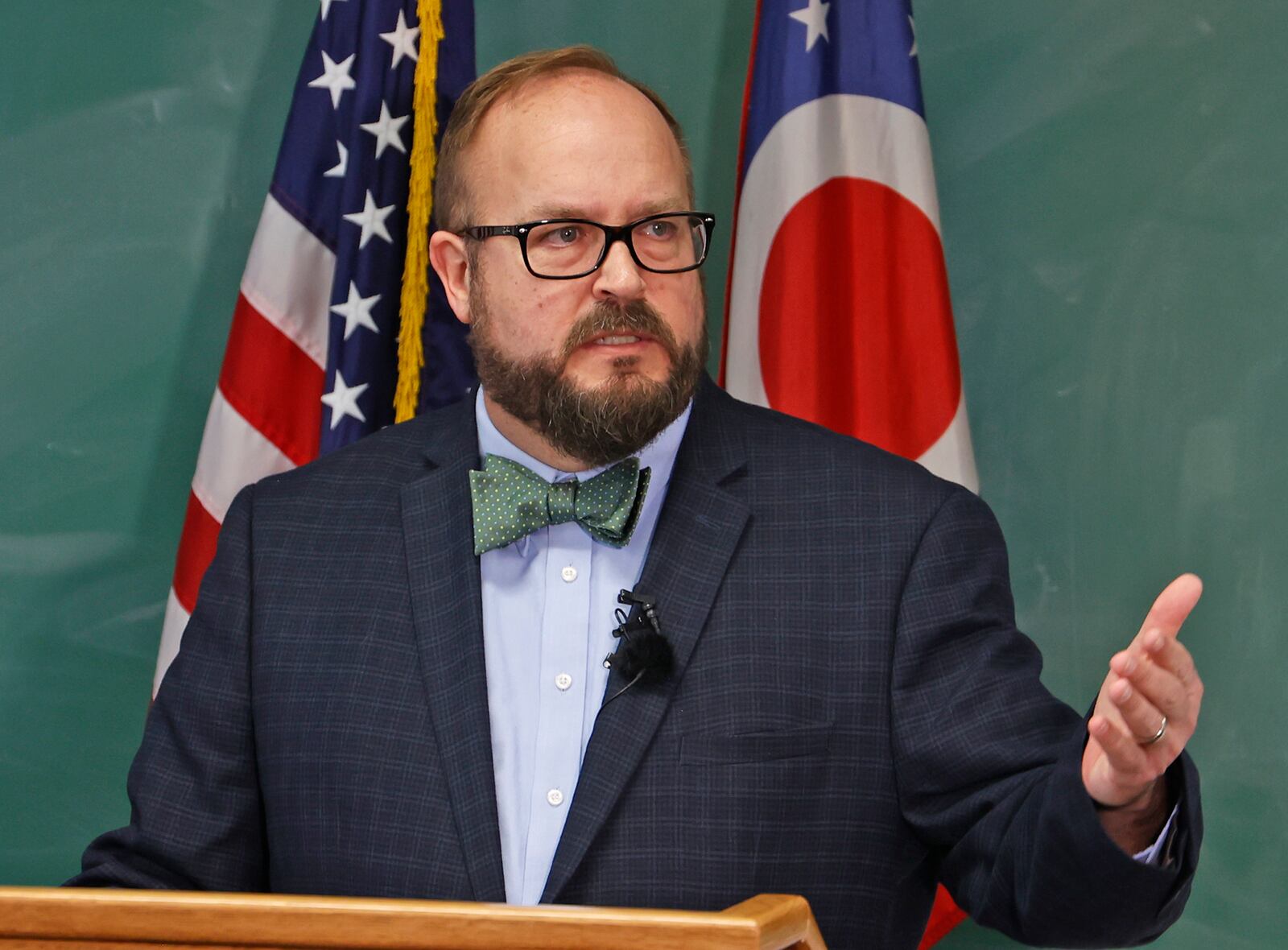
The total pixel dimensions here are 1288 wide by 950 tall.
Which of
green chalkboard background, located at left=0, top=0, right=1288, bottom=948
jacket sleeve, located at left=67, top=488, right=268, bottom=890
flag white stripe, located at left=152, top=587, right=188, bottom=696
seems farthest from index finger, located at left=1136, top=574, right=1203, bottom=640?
flag white stripe, located at left=152, top=587, right=188, bottom=696

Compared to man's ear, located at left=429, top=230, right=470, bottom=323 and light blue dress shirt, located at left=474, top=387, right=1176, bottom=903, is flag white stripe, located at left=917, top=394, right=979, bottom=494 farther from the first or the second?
man's ear, located at left=429, top=230, right=470, bottom=323

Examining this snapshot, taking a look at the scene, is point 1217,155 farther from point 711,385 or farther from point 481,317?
point 481,317

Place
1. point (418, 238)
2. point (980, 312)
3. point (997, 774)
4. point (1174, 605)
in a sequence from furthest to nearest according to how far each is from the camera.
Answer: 1. point (980, 312)
2. point (418, 238)
3. point (997, 774)
4. point (1174, 605)

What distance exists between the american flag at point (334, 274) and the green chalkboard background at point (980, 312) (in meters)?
0.32

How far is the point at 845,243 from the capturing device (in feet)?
9.45

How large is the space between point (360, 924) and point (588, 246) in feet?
3.79

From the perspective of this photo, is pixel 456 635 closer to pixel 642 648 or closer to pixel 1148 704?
pixel 642 648

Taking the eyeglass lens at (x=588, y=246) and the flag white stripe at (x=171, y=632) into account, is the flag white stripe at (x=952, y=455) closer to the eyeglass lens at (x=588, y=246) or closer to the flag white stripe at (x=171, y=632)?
the eyeglass lens at (x=588, y=246)

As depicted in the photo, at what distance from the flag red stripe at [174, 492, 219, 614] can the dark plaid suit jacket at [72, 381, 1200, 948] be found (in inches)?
29.8

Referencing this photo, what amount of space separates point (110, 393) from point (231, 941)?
2232 millimetres

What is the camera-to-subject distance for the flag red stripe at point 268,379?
2.96 metres

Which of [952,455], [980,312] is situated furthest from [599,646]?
[980,312]

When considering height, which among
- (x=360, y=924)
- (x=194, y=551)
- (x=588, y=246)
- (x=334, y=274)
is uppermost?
(x=334, y=274)

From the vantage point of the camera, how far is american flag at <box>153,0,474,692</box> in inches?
114
